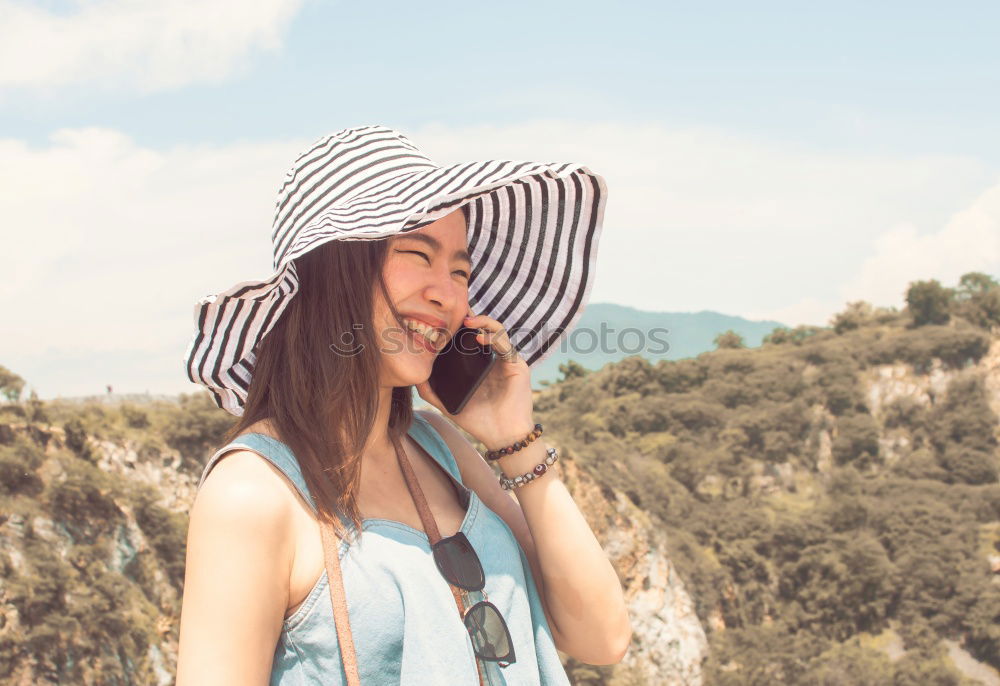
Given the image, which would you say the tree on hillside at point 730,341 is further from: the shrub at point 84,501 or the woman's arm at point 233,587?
the woman's arm at point 233,587

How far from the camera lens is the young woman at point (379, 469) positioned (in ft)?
4.25

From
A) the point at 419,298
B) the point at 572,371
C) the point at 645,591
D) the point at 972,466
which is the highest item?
the point at 572,371

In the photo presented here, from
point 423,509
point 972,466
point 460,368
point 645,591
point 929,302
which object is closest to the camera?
point 423,509

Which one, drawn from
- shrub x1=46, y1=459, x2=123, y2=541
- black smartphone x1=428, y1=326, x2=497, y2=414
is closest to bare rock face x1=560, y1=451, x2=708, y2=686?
shrub x1=46, y1=459, x2=123, y2=541

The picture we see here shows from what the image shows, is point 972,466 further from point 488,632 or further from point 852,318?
point 488,632

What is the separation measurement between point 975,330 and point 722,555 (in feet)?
94.8

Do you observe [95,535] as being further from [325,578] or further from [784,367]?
[784,367]

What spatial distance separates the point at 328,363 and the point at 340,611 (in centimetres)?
44

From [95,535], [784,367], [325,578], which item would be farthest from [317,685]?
[784,367]

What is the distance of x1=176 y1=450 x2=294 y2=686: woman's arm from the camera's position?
123cm

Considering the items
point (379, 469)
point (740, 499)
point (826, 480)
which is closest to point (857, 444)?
point (826, 480)

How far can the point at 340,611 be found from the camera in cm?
132

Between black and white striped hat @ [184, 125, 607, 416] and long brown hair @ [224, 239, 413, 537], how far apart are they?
0.06m

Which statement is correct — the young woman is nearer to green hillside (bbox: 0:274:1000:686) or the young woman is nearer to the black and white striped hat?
the black and white striped hat
